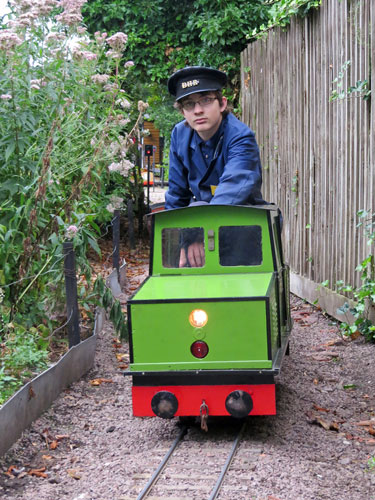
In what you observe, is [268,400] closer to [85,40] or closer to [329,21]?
[85,40]

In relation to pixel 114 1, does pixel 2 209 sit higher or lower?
lower

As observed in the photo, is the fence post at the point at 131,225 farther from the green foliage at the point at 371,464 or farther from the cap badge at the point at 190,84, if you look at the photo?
the green foliage at the point at 371,464

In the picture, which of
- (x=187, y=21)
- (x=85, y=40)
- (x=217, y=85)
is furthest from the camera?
(x=187, y=21)

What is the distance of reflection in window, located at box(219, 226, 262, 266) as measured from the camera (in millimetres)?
5453

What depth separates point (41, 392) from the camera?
5566 millimetres

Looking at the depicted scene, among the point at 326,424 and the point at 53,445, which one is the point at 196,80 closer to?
the point at 326,424

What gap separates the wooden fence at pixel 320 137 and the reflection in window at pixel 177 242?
2304 millimetres

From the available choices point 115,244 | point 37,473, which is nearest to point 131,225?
point 115,244

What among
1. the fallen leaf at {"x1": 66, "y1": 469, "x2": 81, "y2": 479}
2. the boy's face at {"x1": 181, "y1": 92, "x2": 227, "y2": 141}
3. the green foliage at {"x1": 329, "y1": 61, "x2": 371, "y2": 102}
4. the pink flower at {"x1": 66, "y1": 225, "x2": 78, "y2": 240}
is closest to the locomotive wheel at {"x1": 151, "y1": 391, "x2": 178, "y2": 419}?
the fallen leaf at {"x1": 66, "y1": 469, "x2": 81, "y2": 479}

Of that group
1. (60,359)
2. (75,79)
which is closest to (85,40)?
(75,79)

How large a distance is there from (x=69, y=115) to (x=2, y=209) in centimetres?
98

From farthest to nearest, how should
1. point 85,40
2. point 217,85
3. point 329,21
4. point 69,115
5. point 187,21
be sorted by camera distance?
1. point 187,21
2. point 329,21
3. point 85,40
4. point 69,115
5. point 217,85

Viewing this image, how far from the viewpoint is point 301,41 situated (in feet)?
31.1

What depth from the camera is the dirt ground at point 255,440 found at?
4371 millimetres
